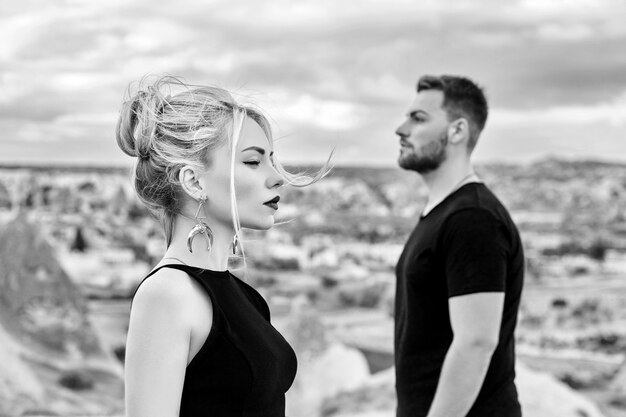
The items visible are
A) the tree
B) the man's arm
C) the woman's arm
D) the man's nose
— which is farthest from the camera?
the tree

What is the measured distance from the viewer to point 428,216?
2248 mm

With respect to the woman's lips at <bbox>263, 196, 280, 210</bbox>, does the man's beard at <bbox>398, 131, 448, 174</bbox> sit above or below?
below

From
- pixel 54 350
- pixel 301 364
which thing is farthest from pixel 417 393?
pixel 54 350

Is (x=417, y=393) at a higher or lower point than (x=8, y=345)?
higher

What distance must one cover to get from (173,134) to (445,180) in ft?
3.86

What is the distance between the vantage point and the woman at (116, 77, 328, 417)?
116 centimetres

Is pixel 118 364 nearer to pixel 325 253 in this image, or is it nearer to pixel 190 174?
pixel 325 253

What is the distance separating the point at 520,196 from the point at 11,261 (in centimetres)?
619

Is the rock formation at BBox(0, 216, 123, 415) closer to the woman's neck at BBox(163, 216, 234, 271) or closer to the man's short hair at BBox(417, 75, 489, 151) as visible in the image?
the man's short hair at BBox(417, 75, 489, 151)

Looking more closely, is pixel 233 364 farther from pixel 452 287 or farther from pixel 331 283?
pixel 331 283

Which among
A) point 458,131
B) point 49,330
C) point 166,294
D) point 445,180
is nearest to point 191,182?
point 166,294

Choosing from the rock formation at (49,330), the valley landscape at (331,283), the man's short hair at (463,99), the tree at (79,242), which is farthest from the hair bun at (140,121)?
the tree at (79,242)

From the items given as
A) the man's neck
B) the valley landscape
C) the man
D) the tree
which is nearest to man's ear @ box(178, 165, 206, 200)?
the man

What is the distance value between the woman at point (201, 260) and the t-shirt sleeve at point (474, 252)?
74 cm
